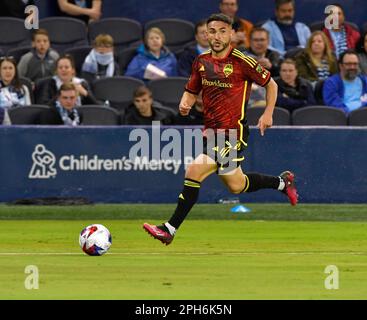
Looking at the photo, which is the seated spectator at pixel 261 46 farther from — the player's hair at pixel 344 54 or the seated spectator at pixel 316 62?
the player's hair at pixel 344 54

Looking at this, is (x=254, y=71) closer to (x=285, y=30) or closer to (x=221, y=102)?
(x=221, y=102)

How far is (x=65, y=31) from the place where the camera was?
21.1 m

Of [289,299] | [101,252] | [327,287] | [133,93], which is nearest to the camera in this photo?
[289,299]

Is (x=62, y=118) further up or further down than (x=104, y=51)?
further down

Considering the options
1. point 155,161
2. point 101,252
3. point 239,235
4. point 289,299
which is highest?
point 155,161

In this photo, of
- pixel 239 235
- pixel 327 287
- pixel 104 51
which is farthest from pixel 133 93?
pixel 327 287

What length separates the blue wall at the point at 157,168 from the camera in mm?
17828

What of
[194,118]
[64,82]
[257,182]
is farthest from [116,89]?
[257,182]

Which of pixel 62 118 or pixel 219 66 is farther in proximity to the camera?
pixel 62 118

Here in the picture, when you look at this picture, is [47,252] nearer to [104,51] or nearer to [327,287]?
[327,287]

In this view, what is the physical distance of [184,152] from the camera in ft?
58.4

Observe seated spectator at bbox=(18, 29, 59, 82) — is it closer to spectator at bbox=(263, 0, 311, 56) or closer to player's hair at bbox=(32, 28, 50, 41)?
player's hair at bbox=(32, 28, 50, 41)

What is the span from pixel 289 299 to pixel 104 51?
10.7 meters

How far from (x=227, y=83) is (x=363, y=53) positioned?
8.06m
